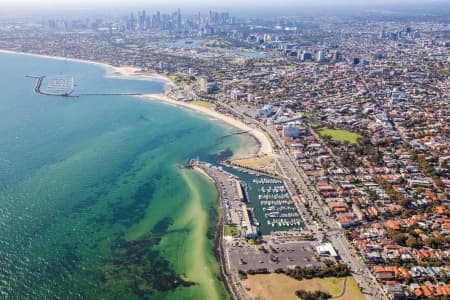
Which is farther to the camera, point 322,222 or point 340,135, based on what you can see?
point 340,135

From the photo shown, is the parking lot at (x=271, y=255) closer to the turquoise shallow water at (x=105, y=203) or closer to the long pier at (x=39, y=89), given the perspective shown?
the turquoise shallow water at (x=105, y=203)

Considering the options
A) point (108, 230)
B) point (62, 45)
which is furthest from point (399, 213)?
point (62, 45)

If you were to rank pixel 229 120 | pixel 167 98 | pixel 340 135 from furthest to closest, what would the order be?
pixel 167 98 < pixel 229 120 < pixel 340 135

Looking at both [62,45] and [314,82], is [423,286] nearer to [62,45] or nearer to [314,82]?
[314,82]

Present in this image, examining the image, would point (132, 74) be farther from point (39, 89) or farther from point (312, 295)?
point (312, 295)

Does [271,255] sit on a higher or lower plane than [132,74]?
lower

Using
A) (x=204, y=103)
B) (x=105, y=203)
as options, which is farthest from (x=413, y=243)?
(x=204, y=103)

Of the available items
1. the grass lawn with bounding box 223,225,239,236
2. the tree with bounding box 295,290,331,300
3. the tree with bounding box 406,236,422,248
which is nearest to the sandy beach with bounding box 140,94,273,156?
the grass lawn with bounding box 223,225,239,236
